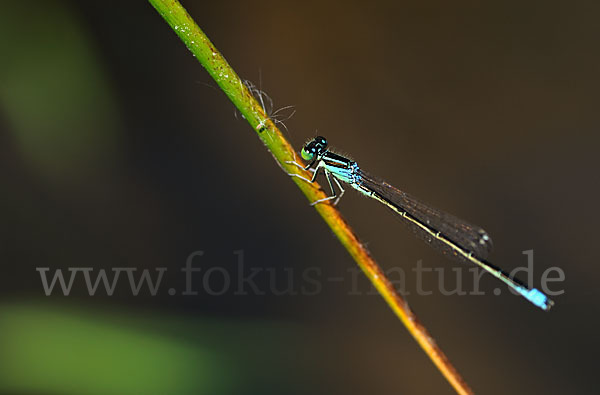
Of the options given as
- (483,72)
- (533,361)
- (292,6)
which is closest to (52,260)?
(292,6)

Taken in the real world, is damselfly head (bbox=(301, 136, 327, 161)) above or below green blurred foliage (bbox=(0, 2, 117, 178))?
below

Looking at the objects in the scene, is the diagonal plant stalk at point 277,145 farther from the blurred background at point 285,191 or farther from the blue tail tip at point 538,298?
the blurred background at point 285,191

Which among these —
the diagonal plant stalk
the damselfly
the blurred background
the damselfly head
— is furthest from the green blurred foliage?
the diagonal plant stalk

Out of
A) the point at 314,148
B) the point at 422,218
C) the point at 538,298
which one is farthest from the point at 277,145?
the point at 538,298

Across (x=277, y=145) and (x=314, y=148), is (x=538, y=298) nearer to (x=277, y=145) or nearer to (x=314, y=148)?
(x=314, y=148)

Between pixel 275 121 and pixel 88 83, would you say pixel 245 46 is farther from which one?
pixel 275 121

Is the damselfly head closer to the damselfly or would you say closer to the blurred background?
the damselfly
